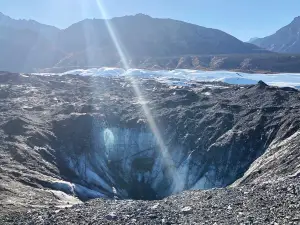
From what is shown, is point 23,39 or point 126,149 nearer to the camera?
point 126,149

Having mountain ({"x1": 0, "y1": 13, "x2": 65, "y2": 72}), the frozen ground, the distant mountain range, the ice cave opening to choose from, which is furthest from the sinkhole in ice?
mountain ({"x1": 0, "y1": 13, "x2": 65, "y2": 72})

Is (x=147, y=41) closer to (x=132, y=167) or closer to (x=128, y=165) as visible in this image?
(x=128, y=165)

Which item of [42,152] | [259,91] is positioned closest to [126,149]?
[42,152]

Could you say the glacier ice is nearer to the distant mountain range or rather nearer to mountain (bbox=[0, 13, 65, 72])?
the distant mountain range

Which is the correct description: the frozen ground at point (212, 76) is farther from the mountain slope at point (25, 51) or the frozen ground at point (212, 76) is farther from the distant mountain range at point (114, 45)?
the mountain slope at point (25, 51)

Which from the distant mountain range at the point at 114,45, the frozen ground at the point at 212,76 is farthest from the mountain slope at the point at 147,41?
the frozen ground at the point at 212,76

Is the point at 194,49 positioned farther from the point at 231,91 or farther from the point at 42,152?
the point at 42,152

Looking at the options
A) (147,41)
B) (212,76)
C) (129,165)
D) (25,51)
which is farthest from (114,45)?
(129,165)
